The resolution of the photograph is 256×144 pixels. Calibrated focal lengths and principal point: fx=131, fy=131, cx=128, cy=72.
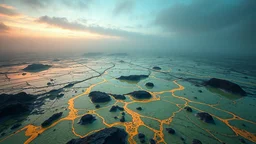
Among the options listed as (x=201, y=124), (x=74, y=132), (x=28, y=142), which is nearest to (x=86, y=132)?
(x=74, y=132)

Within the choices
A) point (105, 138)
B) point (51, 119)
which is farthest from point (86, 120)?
point (105, 138)

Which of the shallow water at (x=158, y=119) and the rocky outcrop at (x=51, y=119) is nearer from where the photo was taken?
the shallow water at (x=158, y=119)

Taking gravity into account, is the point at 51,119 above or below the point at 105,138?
below

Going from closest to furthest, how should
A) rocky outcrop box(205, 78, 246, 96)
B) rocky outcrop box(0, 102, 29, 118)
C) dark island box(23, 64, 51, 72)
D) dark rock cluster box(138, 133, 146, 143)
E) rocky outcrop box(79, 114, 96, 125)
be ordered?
dark rock cluster box(138, 133, 146, 143), rocky outcrop box(79, 114, 96, 125), rocky outcrop box(0, 102, 29, 118), rocky outcrop box(205, 78, 246, 96), dark island box(23, 64, 51, 72)

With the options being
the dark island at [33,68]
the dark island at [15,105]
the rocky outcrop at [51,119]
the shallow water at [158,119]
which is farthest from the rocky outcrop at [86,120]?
the dark island at [33,68]

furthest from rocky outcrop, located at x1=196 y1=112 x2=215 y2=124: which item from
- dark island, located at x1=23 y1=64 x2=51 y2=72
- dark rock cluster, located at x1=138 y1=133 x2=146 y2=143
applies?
dark island, located at x1=23 y1=64 x2=51 y2=72

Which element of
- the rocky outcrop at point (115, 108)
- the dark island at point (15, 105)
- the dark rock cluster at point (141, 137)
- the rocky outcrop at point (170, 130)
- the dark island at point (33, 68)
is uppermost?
the rocky outcrop at point (170, 130)

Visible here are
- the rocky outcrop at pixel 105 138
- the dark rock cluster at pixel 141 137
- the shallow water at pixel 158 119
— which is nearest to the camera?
the rocky outcrop at pixel 105 138

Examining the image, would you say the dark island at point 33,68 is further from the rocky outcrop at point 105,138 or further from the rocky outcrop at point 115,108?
the rocky outcrop at point 105,138

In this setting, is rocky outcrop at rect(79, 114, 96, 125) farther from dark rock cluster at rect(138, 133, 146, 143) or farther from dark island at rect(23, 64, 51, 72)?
dark island at rect(23, 64, 51, 72)

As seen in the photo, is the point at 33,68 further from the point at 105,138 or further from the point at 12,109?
the point at 105,138

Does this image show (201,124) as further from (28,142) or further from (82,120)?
(28,142)
